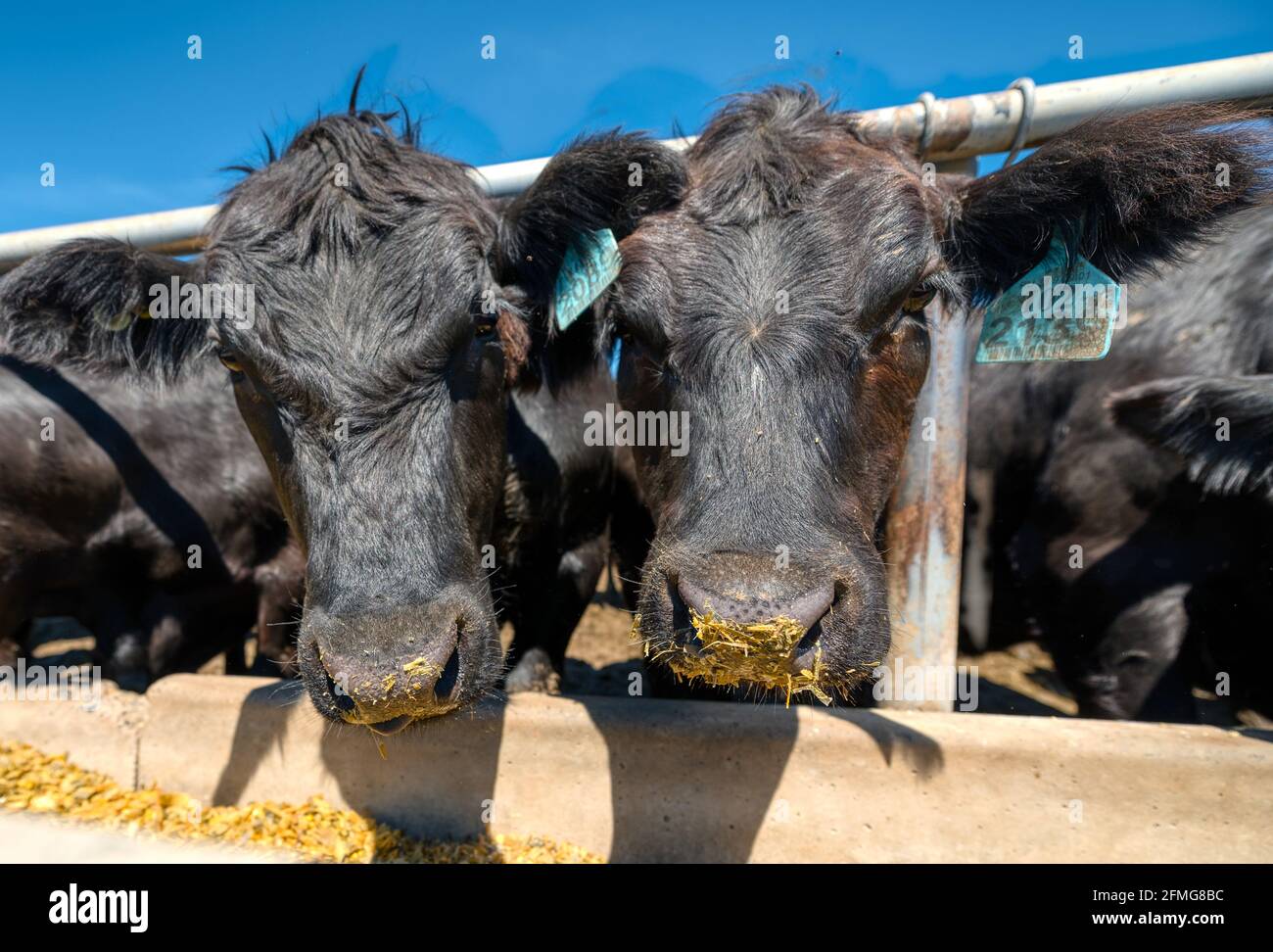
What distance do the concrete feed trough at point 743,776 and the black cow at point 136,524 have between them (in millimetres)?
924

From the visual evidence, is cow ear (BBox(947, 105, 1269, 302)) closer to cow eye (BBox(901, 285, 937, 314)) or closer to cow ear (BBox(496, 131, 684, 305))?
cow eye (BBox(901, 285, 937, 314))

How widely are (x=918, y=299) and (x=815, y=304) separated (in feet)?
1.62

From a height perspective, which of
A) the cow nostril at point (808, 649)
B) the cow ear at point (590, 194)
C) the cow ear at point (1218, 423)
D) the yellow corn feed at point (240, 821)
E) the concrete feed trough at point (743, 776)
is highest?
the cow ear at point (590, 194)

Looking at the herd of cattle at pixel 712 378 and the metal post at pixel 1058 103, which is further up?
the metal post at pixel 1058 103

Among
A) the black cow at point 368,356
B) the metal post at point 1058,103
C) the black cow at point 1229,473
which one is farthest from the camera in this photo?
the metal post at point 1058,103

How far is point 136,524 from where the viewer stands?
15.6ft

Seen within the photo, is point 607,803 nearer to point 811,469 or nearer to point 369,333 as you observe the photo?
point 811,469

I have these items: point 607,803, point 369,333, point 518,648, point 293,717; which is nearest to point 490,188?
point 369,333

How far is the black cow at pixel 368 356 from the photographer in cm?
226

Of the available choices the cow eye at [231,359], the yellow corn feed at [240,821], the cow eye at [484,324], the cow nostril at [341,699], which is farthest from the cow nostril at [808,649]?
the cow eye at [231,359]

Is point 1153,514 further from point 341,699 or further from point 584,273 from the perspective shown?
point 341,699

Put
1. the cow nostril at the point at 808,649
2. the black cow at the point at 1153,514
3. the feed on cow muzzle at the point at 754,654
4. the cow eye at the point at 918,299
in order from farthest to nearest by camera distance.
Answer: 1. the black cow at the point at 1153,514
2. the cow eye at the point at 918,299
3. the cow nostril at the point at 808,649
4. the feed on cow muzzle at the point at 754,654

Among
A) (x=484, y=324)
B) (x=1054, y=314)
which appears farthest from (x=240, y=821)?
(x=1054, y=314)

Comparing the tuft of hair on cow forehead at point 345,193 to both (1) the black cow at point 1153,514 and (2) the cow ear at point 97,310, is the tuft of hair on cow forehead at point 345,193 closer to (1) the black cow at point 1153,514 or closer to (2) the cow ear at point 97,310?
(2) the cow ear at point 97,310
